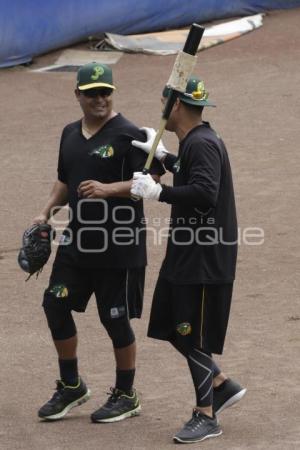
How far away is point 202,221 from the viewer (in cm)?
582

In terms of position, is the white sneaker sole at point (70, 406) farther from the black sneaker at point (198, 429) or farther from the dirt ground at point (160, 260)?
the black sneaker at point (198, 429)

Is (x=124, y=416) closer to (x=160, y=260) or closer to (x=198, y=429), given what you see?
(x=198, y=429)

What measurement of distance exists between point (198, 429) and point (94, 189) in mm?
1302

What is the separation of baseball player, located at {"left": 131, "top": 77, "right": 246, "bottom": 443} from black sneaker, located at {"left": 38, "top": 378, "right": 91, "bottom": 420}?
0.73m

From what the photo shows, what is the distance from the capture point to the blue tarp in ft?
52.2

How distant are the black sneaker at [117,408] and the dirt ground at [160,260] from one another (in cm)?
5

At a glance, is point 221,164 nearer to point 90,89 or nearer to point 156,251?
point 90,89

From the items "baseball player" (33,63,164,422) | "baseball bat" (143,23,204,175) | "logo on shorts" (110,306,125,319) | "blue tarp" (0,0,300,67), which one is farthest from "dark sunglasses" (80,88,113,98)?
"blue tarp" (0,0,300,67)

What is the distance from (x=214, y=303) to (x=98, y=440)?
35.4 inches

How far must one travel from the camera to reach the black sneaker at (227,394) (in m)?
6.11

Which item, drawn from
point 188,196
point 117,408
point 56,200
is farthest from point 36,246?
point 188,196

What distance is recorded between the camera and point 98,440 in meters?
5.90

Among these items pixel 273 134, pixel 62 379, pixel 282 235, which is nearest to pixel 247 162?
pixel 273 134

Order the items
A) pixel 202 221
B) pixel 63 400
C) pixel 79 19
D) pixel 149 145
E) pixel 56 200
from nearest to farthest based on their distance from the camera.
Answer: pixel 202 221, pixel 149 145, pixel 63 400, pixel 56 200, pixel 79 19
